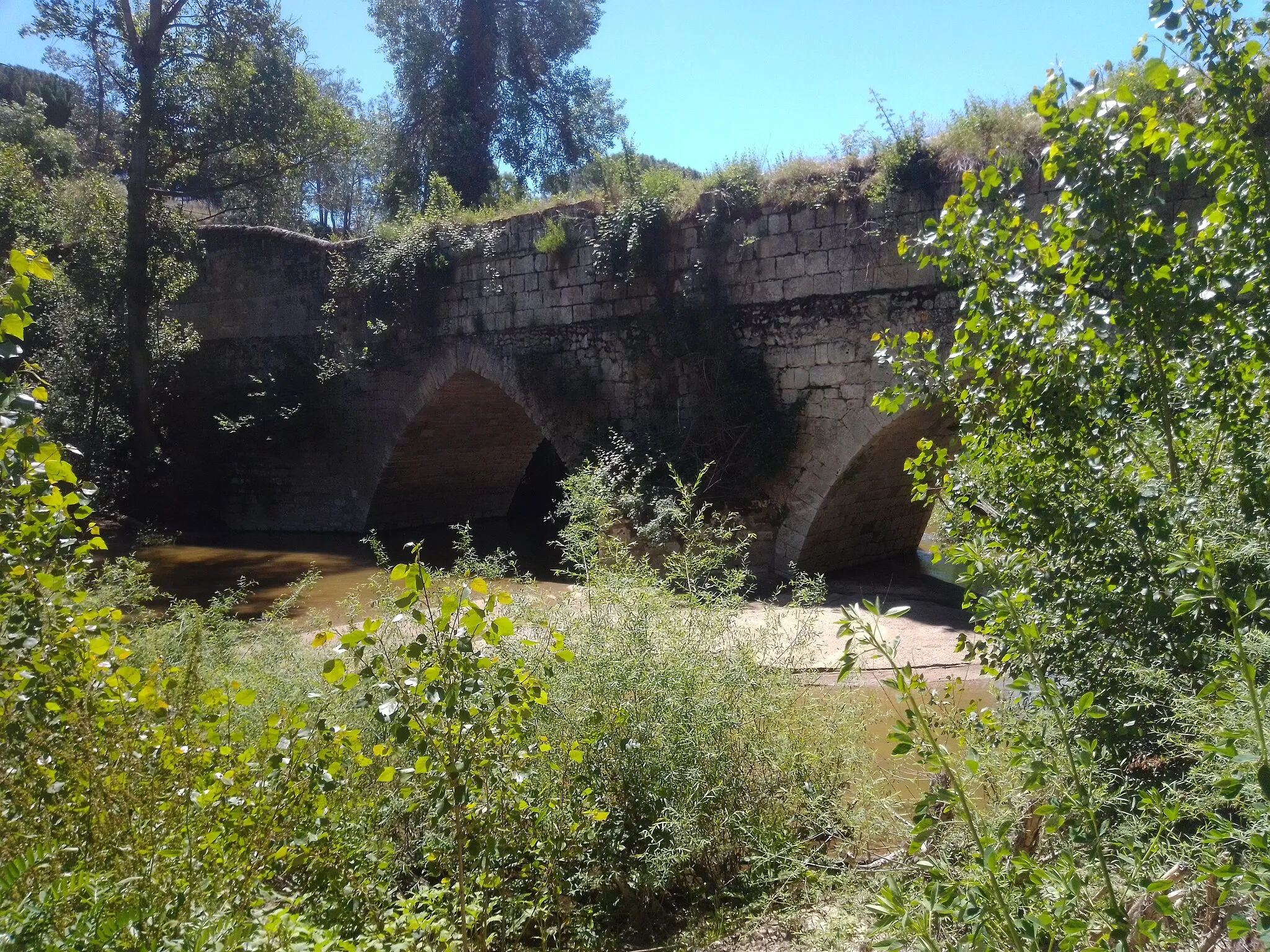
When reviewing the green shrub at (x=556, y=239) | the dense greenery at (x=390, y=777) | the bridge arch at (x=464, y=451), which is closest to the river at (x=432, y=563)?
the bridge arch at (x=464, y=451)

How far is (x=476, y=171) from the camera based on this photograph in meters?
18.5

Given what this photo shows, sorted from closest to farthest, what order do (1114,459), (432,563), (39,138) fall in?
(1114,459) < (432,563) < (39,138)

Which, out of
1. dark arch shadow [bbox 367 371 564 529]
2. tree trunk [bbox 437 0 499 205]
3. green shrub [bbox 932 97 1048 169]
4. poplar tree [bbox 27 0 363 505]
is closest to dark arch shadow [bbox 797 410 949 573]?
green shrub [bbox 932 97 1048 169]

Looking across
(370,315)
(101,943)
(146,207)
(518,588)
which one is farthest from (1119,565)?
(146,207)

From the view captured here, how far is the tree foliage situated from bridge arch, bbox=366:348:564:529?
6669 millimetres

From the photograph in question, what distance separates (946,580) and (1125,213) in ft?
22.1

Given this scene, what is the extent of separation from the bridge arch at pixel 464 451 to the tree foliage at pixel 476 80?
6669mm

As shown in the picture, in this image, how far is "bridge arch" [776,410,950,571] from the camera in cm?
805

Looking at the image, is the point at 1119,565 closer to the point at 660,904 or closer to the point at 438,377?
the point at 660,904

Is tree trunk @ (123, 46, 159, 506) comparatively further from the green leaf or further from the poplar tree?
the green leaf

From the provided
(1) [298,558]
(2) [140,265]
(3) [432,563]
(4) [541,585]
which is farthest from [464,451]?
(4) [541,585]

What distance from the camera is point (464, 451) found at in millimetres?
13234

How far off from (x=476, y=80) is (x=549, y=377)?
1091 cm

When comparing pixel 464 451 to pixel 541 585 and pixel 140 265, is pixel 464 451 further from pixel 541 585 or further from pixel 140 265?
pixel 541 585
